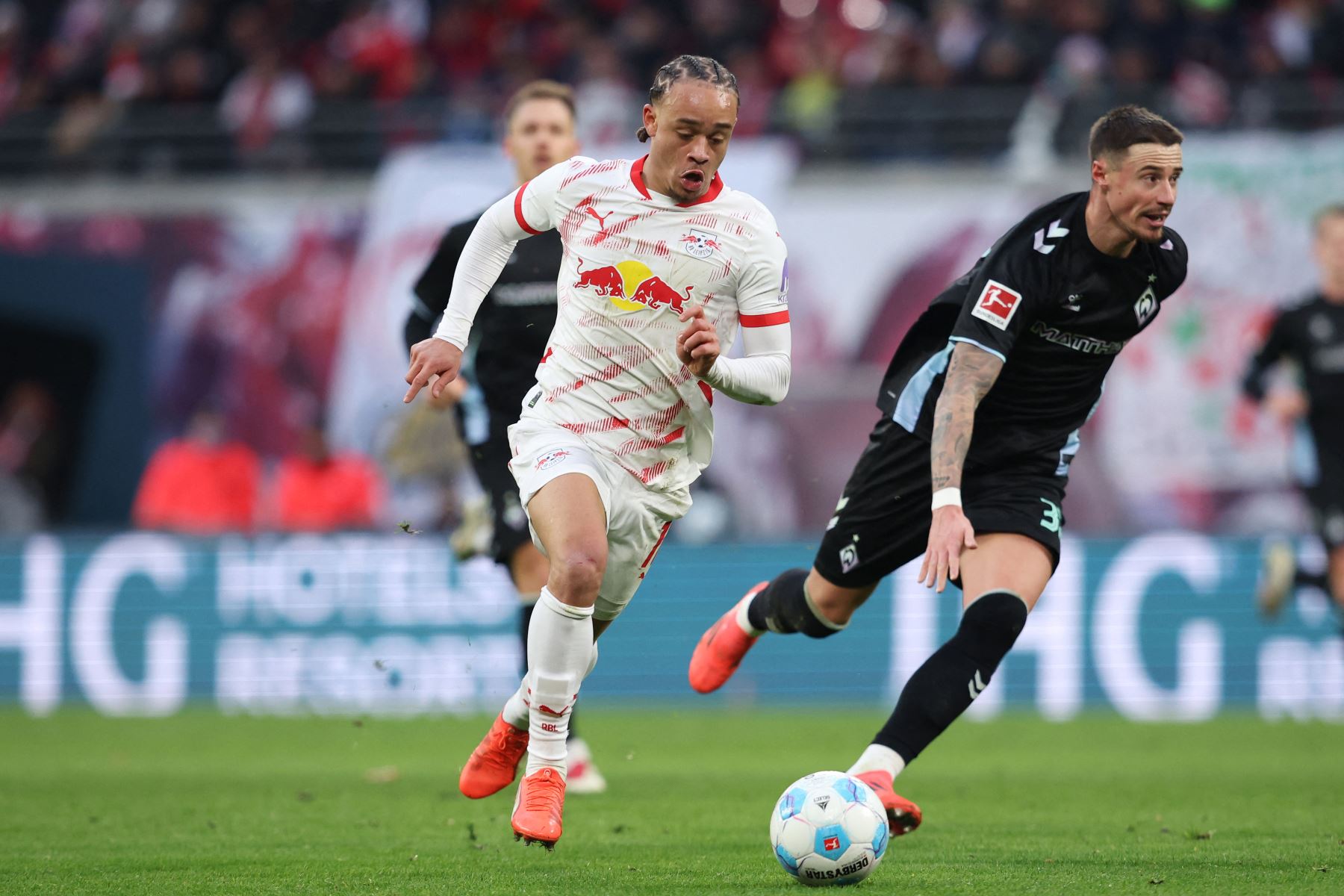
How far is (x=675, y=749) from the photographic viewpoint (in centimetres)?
1009

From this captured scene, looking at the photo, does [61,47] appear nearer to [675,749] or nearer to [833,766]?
[675,749]

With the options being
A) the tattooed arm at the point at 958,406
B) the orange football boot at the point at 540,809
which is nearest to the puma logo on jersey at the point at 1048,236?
the tattooed arm at the point at 958,406

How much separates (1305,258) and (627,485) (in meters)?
10.5

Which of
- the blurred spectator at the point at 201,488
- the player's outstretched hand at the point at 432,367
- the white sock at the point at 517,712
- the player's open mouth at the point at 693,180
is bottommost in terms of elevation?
the white sock at the point at 517,712

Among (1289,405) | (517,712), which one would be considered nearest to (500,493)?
(517,712)

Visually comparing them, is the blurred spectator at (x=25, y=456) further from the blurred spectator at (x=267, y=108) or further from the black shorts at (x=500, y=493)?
the black shorts at (x=500, y=493)

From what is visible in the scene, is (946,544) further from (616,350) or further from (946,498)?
(616,350)

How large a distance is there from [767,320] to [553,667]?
1.29 meters

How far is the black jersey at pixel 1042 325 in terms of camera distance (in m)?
5.74

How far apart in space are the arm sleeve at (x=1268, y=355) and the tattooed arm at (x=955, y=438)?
5370mm

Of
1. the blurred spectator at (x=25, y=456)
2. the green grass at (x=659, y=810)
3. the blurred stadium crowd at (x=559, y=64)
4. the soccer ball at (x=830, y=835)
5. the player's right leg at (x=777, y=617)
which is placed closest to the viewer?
the soccer ball at (x=830, y=835)

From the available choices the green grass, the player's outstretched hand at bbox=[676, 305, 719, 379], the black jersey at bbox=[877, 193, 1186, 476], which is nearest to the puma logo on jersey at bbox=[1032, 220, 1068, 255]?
the black jersey at bbox=[877, 193, 1186, 476]

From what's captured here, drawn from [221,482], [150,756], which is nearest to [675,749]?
[150,756]

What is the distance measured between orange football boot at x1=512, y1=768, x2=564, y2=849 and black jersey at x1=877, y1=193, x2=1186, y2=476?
1811 millimetres
